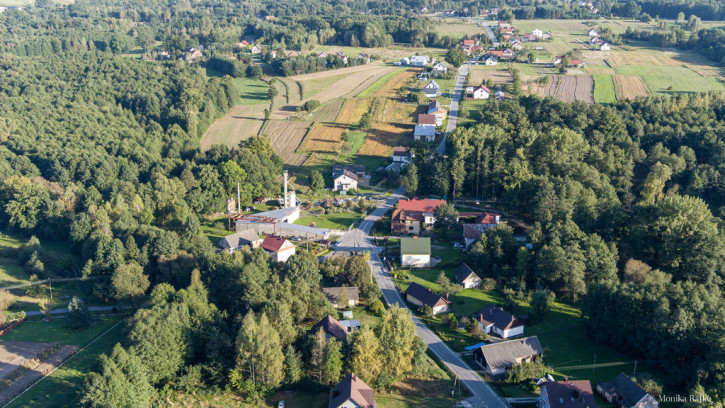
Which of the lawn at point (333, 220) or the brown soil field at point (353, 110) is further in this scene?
the brown soil field at point (353, 110)

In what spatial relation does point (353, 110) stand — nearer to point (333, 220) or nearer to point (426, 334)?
point (333, 220)

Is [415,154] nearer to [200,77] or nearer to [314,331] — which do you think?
[314,331]

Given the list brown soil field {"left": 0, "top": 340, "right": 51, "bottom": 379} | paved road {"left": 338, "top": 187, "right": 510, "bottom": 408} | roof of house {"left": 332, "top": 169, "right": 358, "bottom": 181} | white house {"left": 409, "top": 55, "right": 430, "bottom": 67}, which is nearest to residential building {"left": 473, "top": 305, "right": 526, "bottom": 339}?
paved road {"left": 338, "top": 187, "right": 510, "bottom": 408}

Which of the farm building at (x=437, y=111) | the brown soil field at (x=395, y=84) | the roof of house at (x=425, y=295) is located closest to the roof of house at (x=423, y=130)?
the farm building at (x=437, y=111)

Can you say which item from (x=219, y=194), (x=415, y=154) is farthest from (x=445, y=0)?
(x=219, y=194)

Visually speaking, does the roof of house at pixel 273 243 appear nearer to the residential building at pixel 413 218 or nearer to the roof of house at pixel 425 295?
the residential building at pixel 413 218

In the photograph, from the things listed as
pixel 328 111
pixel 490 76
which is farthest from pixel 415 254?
pixel 490 76

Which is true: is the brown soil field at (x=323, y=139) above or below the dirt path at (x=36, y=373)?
above
